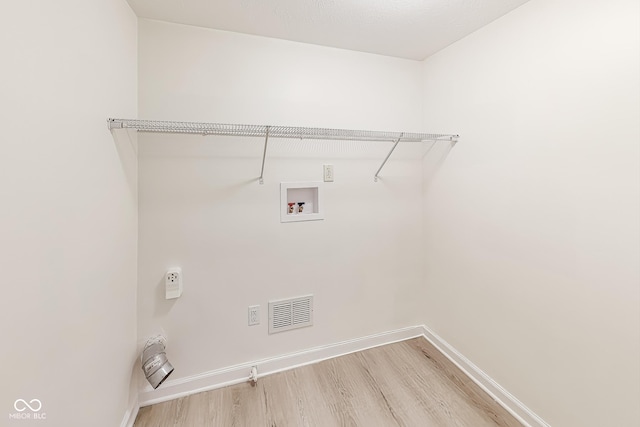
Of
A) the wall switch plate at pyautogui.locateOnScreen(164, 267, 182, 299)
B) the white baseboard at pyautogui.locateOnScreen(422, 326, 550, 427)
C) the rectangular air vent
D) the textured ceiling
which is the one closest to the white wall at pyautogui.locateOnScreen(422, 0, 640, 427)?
the white baseboard at pyautogui.locateOnScreen(422, 326, 550, 427)

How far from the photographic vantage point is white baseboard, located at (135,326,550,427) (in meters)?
1.55

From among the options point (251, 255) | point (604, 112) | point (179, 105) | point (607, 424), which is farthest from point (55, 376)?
point (604, 112)

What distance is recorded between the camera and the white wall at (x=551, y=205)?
3.67ft

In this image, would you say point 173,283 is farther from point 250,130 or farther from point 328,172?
point 328,172

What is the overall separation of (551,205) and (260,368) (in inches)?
79.0

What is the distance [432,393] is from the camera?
1702 millimetres

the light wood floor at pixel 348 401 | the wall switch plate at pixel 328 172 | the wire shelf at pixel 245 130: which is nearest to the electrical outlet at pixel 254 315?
the light wood floor at pixel 348 401

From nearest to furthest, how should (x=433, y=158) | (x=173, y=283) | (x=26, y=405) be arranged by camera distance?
(x=26, y=405) → (x=173, y=283) → (x=433, y=158)

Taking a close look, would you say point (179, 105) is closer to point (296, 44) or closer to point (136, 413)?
point (296, 44)

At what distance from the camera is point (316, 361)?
1.99 metres

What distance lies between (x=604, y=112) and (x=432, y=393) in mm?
1757

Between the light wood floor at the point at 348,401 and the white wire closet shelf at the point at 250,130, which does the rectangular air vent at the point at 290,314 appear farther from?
the white wire closet shelf at the point at 250,130

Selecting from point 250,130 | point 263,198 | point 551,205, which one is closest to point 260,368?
point 263,198

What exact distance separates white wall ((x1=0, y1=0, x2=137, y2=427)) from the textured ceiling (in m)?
0.35
